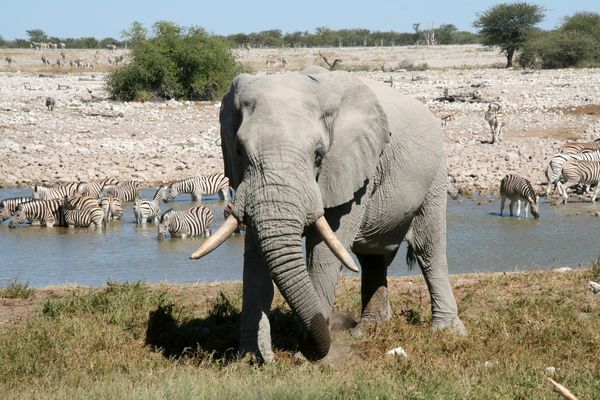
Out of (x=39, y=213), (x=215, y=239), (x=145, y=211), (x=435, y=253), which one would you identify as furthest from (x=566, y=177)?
(x=215, y=239)

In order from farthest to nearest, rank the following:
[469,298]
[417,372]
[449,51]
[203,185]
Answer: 1. [449,51]
2. [203,185]
3. [469,298]
4. [417,372]

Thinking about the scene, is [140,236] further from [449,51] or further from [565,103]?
[449,51]

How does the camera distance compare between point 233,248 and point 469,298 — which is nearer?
point 469,298

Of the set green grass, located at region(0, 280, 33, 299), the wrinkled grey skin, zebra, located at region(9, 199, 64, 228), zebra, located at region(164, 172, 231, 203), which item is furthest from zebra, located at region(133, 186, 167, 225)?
the wrinkled grey skin

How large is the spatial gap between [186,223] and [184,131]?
10.5 metres

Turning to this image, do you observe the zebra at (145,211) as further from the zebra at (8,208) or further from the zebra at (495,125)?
the zebra at (495,125)

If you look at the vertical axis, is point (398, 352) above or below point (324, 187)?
below

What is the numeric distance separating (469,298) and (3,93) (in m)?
28.4

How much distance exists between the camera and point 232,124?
602 centimetres

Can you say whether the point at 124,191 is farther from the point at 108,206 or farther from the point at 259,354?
the point at 259,354

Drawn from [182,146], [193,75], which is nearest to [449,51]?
[193,75]

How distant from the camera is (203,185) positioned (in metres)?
19.3

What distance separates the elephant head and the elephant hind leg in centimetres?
114

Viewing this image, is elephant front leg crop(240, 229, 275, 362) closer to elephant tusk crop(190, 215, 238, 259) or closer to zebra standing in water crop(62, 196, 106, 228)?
elephant tusk crop(190, 215, 238, 259)
